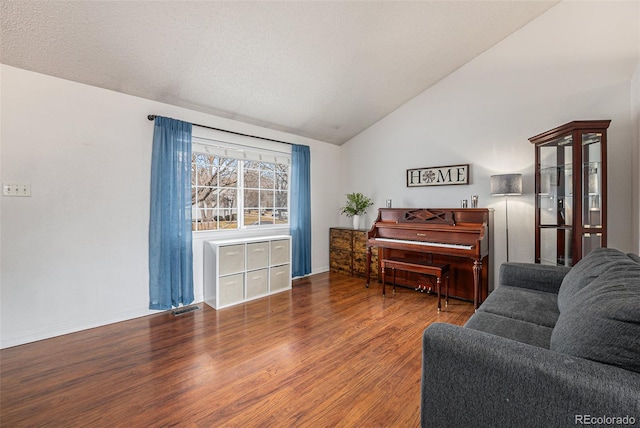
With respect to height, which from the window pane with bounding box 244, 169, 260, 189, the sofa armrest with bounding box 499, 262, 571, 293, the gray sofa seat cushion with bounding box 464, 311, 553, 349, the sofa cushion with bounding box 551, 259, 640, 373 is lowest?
the gray sofa seat cushion with bounding box 464, 311, 553, 349

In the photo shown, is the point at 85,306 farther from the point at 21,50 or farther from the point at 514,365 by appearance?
the point at 514,365

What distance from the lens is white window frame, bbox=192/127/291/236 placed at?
10.9 feet

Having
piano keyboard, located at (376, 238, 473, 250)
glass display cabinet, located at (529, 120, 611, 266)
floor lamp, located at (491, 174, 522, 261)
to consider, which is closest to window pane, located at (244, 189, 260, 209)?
piano keyboard, located at (376, 238, 473, 250)

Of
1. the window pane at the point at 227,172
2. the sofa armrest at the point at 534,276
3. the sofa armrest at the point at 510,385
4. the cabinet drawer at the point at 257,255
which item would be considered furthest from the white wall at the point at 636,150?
the window pane at the point at 227,172

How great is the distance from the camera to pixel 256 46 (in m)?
2.53

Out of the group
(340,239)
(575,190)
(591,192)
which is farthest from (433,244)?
(340,239)

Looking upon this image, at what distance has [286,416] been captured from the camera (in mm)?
1499

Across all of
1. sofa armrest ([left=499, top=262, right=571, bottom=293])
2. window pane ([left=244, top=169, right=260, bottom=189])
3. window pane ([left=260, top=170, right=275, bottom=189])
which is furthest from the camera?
window pane ([left=260, top=170, right=275, bottom=189])

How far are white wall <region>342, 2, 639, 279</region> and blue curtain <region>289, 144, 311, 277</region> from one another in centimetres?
125

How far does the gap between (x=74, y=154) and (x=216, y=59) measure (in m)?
1.55

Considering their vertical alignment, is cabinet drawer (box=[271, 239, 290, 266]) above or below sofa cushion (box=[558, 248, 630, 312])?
below

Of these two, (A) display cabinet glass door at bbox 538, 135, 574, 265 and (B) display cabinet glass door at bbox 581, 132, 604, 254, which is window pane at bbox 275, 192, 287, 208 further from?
(B) display cabinet glass door at bbox 581, 132, 604, 254

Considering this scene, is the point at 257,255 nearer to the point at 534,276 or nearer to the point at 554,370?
the point at 534,276

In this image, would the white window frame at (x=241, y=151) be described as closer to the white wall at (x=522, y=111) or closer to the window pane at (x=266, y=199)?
the window pane at (x=266, y=199)
